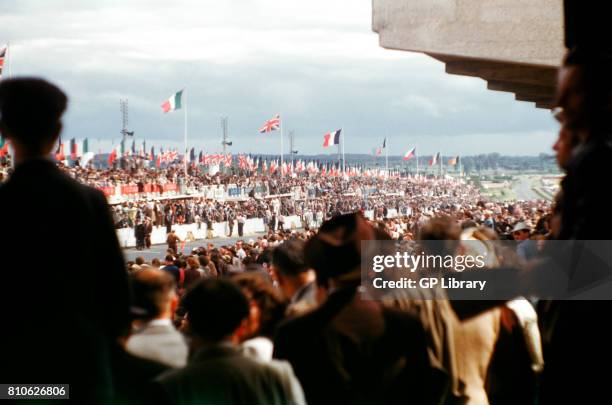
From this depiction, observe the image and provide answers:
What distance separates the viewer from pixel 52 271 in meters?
2.89

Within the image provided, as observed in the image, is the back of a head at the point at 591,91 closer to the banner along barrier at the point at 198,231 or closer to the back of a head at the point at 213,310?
the back of a head at the point at 213,310

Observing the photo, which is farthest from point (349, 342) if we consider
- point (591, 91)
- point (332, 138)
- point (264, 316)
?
point (332, 138)

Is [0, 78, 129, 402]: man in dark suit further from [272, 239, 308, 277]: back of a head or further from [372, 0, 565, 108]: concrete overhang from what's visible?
[372, 0, 565, 108]: concrete overhang

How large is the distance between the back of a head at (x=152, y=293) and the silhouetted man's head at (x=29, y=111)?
1.12 meters

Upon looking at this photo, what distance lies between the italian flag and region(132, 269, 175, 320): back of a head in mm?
58988

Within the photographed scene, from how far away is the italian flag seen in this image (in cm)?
6231

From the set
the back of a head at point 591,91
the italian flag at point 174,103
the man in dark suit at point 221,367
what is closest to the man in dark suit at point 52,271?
the man in dark suit at point 221,367

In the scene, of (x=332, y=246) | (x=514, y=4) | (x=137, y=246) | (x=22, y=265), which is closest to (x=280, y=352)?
(x=332, y=246)

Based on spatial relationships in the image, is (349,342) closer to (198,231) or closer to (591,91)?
(591,91)

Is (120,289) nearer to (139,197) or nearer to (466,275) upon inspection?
(466,275)

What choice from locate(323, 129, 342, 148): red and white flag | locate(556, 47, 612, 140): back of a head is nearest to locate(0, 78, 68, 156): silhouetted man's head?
locate(556, 47, 612, 140): back of a head

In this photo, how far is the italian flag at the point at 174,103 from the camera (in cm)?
6231

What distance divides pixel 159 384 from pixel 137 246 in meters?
38.4

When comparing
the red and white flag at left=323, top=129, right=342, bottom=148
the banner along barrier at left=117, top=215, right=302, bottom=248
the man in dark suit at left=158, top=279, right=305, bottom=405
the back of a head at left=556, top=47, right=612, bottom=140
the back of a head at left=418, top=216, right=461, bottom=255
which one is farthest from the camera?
the red and white flag at left=323, top=129, right=342, bottom=148
